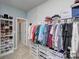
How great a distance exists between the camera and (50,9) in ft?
15.1

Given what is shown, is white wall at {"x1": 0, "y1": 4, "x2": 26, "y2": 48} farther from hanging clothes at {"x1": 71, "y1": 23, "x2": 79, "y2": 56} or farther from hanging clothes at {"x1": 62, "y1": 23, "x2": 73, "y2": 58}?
hanging clothes at {"x1": 71, "y1": 23, "x2": 79, "y2": 56}

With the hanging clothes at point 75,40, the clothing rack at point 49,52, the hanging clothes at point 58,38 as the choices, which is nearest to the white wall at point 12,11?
the clothing rack at point 49,52

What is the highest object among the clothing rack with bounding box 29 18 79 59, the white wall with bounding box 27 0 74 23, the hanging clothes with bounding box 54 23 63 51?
the white wall with bounding box 27 0 74 23

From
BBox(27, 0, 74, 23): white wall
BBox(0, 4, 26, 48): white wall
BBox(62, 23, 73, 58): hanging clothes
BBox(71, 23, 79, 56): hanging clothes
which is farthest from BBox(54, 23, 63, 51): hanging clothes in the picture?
BBox(0, 4, 26, 48): white wall

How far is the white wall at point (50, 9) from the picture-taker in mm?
3679

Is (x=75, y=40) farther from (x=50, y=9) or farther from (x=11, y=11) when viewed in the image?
(x=11, y=11)

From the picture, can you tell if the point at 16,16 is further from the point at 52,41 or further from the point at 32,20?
the point at 52,41

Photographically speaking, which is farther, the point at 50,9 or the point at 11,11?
the point at 11,11

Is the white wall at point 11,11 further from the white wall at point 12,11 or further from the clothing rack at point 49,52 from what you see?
the clothing rack at point 49,52

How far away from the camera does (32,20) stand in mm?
6320

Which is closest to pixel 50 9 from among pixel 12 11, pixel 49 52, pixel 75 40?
pixel 49 52

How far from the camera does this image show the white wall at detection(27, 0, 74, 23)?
3.68m

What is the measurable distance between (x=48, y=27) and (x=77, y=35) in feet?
4.13

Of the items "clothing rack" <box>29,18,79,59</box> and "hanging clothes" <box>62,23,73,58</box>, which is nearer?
"hanging clothes" <box>62,23,73,58</box>
